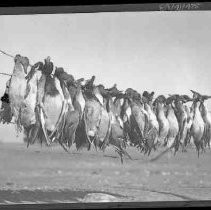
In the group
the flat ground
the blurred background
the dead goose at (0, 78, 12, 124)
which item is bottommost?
the flat ground

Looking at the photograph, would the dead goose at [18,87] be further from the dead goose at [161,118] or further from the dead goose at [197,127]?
the dead goose at [197,127]

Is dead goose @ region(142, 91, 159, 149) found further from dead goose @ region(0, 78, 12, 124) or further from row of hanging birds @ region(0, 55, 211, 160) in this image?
dead goose @ region(0, 78, 12, 124)

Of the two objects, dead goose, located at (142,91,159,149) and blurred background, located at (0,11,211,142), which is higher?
blurred background, located at (0,11,211,142)

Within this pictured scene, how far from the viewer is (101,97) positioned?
231 centimetres

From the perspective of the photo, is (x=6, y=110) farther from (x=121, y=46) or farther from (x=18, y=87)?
(x=121, y=46)

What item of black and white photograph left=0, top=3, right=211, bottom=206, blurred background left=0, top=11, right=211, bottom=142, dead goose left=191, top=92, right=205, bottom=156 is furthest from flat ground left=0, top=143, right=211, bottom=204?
blurred background left=0, top=11, right=211, bottom=142

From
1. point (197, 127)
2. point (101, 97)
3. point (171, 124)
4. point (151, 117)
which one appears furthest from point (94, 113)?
point (197, 127)

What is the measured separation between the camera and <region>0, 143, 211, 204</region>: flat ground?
2.21 m

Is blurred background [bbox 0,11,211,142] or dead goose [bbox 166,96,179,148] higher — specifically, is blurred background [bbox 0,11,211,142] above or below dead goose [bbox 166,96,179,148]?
above

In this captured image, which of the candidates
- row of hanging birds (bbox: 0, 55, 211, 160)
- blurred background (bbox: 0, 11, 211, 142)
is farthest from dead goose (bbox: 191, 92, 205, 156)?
blurred background (bbox: 0, 11, 211, 142)

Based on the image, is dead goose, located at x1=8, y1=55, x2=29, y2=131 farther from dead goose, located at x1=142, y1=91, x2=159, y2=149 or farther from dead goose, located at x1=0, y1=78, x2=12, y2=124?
dead goose, located at x1=142, y1=91, x2=159, y2=149

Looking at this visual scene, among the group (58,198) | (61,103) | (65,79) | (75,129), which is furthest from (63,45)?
(58,198)

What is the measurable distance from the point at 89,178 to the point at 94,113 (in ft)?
1.28

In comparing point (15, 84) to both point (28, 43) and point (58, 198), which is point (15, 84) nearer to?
point (28, 43)
